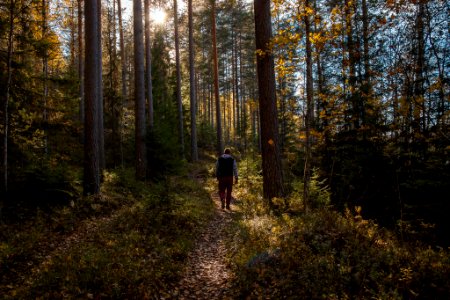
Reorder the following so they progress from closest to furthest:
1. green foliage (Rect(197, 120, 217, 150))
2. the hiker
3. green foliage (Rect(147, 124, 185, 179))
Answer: the hiker, green foliage (Rect(147, 124, 185, 179)), green foliage (Rect(197, 120, 217, 150))

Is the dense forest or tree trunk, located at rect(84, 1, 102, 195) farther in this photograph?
tree trunk, located at rect(84, 1, 102, 195)

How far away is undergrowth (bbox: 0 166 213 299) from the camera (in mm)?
4379

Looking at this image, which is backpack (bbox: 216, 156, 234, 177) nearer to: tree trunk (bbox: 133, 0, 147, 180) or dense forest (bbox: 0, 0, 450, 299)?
dense forest (bbox: 0, 0, 450, 299)

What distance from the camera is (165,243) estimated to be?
654cm

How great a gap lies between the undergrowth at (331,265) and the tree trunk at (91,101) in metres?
6.32

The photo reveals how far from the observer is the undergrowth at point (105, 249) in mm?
4379

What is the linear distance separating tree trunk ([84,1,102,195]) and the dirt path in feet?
16.2

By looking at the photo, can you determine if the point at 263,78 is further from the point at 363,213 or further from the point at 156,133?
the point at 156,133

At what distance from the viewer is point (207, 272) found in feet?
18.1

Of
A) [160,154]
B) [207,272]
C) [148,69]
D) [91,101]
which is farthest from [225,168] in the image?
[148,69]

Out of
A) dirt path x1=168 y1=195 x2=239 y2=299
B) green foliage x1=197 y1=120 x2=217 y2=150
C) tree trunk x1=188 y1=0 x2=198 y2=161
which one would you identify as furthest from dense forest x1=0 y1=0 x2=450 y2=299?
green foliage x1=197 y1=120 x2=217 y2=150

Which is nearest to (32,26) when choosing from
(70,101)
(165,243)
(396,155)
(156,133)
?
(70,101)

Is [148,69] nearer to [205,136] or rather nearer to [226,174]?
[226,174]

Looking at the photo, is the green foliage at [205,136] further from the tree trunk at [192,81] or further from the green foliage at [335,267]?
the green foliage at [335,267]
